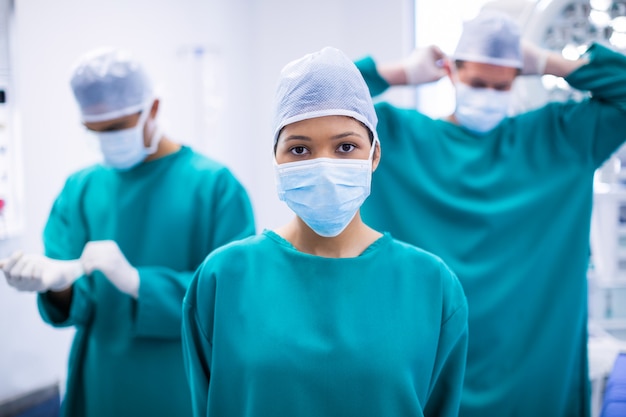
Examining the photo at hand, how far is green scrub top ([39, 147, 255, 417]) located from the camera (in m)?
1.43

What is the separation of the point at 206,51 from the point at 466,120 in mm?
1703

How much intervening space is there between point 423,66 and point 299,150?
770 millimetres

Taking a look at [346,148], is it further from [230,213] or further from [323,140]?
[230,213]

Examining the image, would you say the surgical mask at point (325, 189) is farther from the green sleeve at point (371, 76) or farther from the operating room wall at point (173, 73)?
the operating room wall at point (173, 73)

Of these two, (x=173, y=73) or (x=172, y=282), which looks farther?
(x=173, y=73)

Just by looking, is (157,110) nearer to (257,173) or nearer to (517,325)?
(517,325)

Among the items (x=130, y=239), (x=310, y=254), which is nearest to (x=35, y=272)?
(x=130, y=239)

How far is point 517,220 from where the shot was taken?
5.07 ft

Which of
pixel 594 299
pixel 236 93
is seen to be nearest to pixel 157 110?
pixel 594 299

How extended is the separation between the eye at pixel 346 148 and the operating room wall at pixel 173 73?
32.7 inches

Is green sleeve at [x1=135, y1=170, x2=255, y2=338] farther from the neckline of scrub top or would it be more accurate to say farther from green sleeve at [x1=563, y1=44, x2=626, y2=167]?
green sleeve at [x1=563, y1=44, x2=626, y2=167]

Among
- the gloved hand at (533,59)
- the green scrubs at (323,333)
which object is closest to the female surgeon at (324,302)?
the green scrubs at (323,333)

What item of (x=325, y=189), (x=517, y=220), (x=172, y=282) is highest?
(x=325, y=189)

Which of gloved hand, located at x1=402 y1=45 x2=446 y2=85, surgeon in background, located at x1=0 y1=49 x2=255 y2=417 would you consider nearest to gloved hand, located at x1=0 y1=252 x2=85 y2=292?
surgeon in background, located at x1=0 y1=49 x2=255 y2=417
